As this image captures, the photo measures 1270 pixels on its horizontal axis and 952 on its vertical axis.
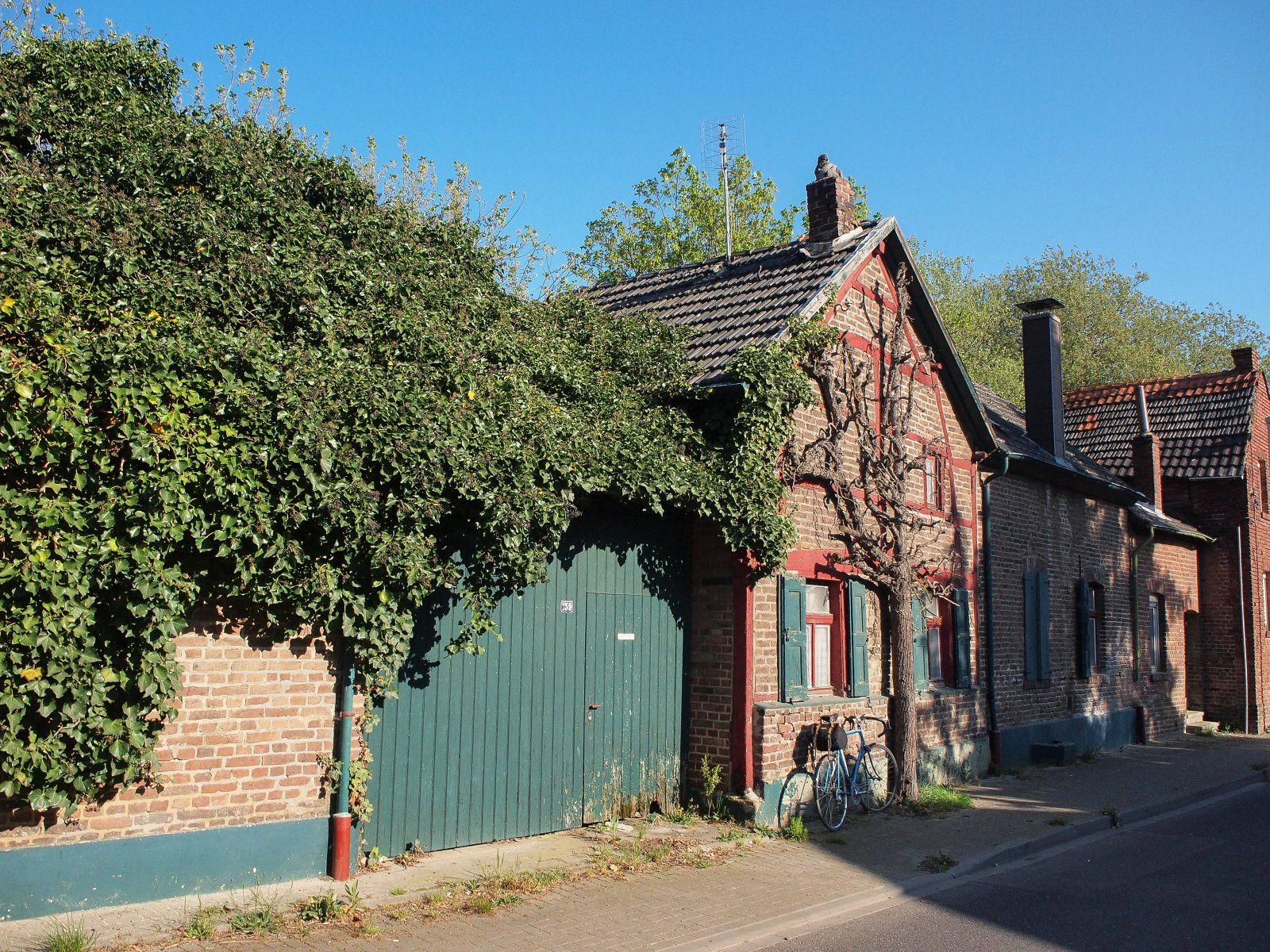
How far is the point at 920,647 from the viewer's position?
12641 mm

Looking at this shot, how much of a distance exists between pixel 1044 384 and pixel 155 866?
52.6 feet

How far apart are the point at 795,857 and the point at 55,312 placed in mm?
7039

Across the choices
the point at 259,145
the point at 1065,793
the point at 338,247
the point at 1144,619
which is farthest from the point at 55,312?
the point at 1144,619

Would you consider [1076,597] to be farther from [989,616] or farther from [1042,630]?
[989,616]

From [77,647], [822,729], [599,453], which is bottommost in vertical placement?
[822,729]

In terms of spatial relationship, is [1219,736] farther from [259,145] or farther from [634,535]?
[259,145]

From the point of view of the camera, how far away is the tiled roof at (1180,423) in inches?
878

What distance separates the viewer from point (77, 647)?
569 cm

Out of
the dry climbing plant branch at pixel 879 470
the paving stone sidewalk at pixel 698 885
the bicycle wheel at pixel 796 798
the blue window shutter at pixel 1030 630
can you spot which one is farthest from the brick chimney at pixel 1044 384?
the bicycle wheel at pixel 796 798

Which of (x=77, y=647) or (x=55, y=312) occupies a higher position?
(x=55, y=312)

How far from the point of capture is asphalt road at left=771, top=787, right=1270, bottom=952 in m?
6.58

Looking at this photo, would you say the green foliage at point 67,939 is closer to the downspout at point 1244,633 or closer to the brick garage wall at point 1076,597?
the brick garage wall at point 1076,597

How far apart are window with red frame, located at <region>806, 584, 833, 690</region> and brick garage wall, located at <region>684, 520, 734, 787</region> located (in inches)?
51.5

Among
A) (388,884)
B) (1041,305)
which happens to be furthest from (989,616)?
(388,884)
